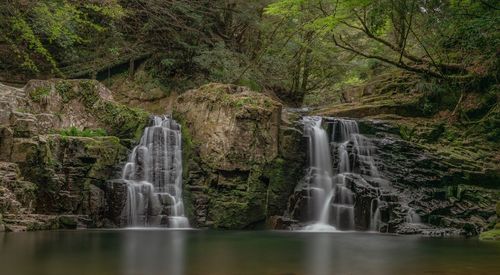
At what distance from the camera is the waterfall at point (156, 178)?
41.0 ft

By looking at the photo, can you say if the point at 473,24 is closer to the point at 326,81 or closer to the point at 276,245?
the point at 276,245

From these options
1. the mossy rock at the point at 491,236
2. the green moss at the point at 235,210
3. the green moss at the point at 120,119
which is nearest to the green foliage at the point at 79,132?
the green moss at the point at 120,119

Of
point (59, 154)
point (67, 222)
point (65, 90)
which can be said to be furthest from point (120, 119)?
point (67, 222)

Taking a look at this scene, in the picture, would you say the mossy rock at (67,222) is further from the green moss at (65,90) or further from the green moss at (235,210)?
the green moss at (65,90)

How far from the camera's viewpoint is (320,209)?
13.1m

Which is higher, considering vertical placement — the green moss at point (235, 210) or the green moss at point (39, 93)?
the green moss at point (39, 93)

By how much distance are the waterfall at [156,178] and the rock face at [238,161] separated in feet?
1.20

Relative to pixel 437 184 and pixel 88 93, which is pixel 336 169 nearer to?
pixel 437 184

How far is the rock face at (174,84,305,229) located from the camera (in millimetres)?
13125

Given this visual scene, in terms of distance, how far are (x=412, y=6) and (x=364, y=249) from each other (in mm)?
7311

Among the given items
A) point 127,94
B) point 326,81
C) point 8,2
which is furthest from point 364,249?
point 326,81

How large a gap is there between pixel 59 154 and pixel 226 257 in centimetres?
738

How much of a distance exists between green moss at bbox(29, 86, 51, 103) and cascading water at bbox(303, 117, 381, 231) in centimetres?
847

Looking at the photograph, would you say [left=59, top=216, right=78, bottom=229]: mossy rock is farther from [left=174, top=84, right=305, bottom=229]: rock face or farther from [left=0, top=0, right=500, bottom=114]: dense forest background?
[left=0, top=0, right=500, bottom=114]: dense forest background
